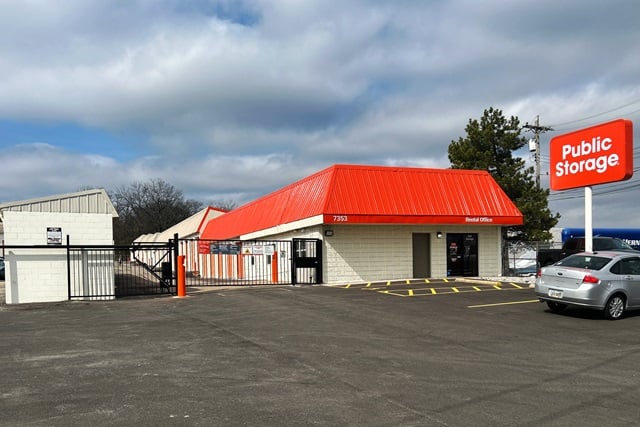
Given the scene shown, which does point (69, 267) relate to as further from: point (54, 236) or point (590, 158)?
point (590, 158)

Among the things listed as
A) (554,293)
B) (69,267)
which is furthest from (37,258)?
(554,293)

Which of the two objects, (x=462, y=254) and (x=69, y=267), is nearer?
(x=69, y=267)

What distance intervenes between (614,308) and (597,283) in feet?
2.71

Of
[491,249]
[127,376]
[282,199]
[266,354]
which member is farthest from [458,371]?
[282,199]

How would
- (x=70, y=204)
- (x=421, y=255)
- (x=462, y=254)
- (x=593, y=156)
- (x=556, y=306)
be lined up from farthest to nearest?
(x=462, y=254), (x=421, y=255), (x=593, y=156), (x=70, y=204), (x=556, y=306)

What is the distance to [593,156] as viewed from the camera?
18.6 meters

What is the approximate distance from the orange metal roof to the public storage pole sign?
495 cm

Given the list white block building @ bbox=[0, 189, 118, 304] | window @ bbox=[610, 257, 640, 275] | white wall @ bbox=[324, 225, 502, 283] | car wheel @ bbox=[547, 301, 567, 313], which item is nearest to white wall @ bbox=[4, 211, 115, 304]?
white block building @ bbox=[0, 189, 118, 304]

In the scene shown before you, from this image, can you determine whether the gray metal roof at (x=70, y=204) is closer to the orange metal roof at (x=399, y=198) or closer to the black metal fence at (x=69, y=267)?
the black metal fence at (x=69, y=267)

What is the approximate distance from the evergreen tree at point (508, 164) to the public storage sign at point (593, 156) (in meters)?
15.2

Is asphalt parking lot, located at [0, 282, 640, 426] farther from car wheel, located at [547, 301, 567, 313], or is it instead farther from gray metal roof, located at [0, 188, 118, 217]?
gray metal roof, located at [0, 188, 118, 217]

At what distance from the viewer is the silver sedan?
40.3ft

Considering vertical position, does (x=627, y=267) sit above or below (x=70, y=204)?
below

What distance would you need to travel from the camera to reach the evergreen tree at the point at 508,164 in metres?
34.6
